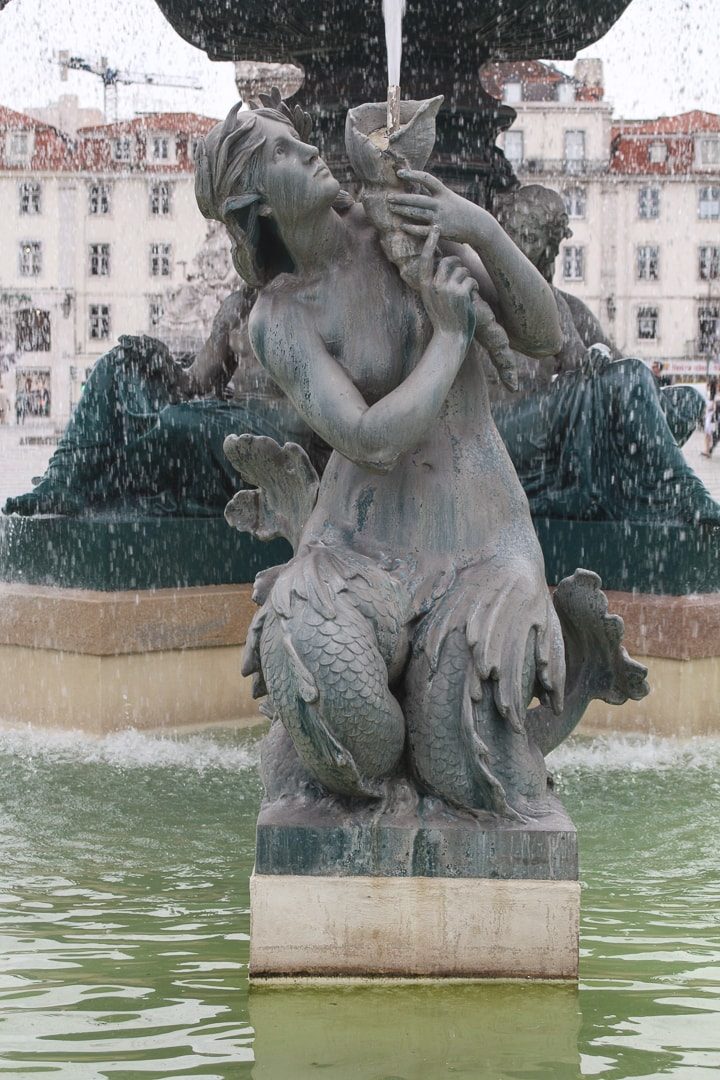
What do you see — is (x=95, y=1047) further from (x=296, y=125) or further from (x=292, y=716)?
(x=296, y=125)

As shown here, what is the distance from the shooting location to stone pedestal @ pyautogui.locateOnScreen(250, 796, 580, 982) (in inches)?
148

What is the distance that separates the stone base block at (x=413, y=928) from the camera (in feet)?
12.3

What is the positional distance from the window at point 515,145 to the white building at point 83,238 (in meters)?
7.45

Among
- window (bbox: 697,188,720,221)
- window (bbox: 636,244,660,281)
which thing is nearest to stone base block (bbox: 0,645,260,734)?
window (bbox: 636,244,660,281)

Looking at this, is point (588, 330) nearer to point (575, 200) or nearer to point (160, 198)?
point (575, 200)

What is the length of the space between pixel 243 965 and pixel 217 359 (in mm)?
4195

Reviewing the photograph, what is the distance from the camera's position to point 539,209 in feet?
23.9

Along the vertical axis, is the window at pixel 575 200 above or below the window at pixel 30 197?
below

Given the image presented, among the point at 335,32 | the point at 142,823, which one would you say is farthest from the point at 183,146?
the point at 142,823

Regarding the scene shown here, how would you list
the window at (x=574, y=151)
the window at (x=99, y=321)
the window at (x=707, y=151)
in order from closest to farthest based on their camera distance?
the window at (x=574, y=151)
the window at (x=707, y=151)
the window at (x=99, y=321)

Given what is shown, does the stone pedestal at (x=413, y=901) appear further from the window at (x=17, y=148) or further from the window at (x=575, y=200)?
the window at (x=17, y=148)

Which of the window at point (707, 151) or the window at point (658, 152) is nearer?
the window at point (658, 152)

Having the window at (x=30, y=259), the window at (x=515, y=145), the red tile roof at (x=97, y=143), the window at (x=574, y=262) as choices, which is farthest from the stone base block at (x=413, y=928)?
the window at (x=30, y=259)

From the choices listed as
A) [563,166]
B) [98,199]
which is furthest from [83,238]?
[563,166]
